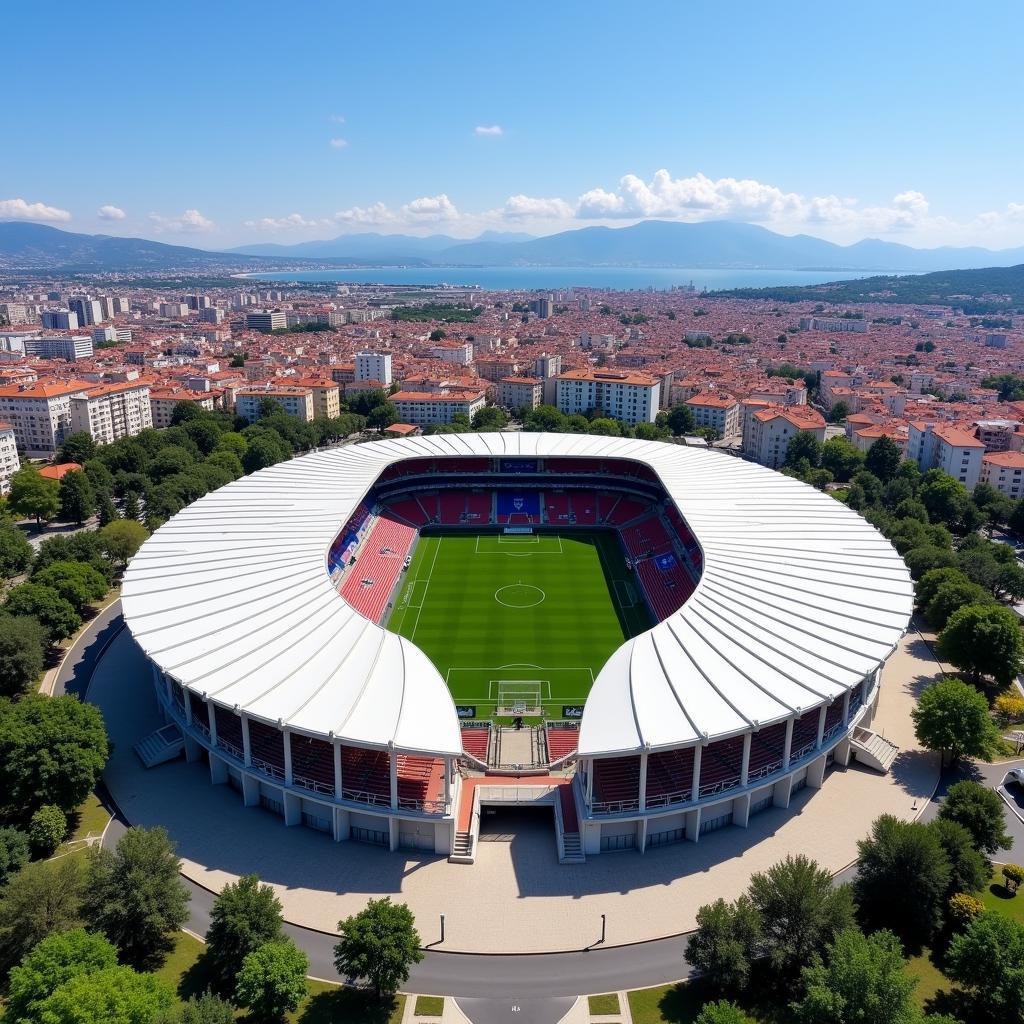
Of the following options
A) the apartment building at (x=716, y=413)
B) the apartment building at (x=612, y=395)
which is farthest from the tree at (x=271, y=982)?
the apartment building at (x=716, y=413)

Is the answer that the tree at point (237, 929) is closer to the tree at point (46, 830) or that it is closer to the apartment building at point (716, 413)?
the tree at point (46, 830)

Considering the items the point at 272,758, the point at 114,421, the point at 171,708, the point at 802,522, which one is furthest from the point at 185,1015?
the point at 114,421

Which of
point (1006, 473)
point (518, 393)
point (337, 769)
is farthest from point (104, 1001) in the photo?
point (518, 393)

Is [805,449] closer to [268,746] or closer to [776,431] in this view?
[776,431]

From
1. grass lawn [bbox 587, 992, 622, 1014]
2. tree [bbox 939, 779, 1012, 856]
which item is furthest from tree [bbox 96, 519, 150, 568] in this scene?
tree [bbox 939, 779, 1012, 856]

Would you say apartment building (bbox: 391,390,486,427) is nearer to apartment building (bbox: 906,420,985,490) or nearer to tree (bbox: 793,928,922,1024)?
apartment building (bbox: 906,420,985,490)

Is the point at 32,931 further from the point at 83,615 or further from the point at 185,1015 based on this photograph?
the point at 83,615
